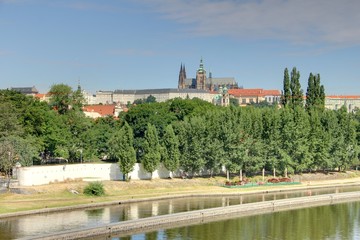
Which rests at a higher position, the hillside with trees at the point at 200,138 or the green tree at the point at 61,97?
the green tree at the point at 61,97

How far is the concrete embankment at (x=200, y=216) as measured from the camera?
52463mm

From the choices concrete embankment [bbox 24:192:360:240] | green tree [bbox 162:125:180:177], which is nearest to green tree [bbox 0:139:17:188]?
green tree [bbox 162:125:180:177]

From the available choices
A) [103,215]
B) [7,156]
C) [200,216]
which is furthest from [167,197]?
[7,156]

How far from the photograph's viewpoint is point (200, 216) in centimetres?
6384

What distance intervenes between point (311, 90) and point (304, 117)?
18518mm

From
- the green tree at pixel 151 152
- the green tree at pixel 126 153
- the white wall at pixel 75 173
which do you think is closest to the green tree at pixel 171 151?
the green tree at pixel 151 152

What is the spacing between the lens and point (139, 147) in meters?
106

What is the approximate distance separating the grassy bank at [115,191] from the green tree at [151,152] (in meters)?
2.26

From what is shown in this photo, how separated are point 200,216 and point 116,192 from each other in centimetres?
1721

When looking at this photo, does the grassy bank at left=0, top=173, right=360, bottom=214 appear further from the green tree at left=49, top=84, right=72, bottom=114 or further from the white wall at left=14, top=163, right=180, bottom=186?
the green tree at left=49, top=84, right=72, bottom=114

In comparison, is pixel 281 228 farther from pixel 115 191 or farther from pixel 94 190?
pixel 115 191

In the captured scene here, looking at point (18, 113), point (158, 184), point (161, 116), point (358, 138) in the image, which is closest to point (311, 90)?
point (358, 138)

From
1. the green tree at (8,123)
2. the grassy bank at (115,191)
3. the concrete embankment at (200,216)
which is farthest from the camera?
the green tree at (8,123)

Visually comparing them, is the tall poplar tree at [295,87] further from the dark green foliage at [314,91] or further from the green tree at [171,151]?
the green tree at [171,151]
